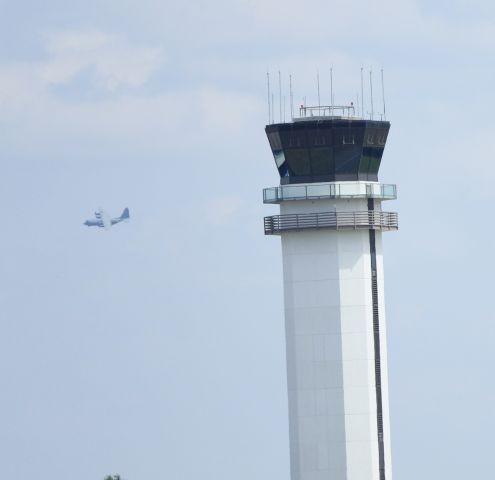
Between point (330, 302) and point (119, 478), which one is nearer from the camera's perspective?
point (330, 302)

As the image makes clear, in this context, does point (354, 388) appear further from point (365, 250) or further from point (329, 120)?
point (329, 120)

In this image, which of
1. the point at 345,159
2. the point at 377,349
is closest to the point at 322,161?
the point at 345,159

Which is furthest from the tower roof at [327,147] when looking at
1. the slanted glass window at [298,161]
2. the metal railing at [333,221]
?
the metal railing at [333,221]

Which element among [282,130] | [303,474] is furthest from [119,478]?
[282,130]

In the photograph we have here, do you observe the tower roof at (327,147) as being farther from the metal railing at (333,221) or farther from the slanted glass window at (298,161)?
the metal railing at (333,221)

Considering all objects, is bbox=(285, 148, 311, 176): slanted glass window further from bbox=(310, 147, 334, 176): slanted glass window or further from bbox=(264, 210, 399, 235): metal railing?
bbox=(264, 210, 399, 235): metal railing

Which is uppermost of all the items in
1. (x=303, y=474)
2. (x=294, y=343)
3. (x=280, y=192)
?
(x=280, y=192)
